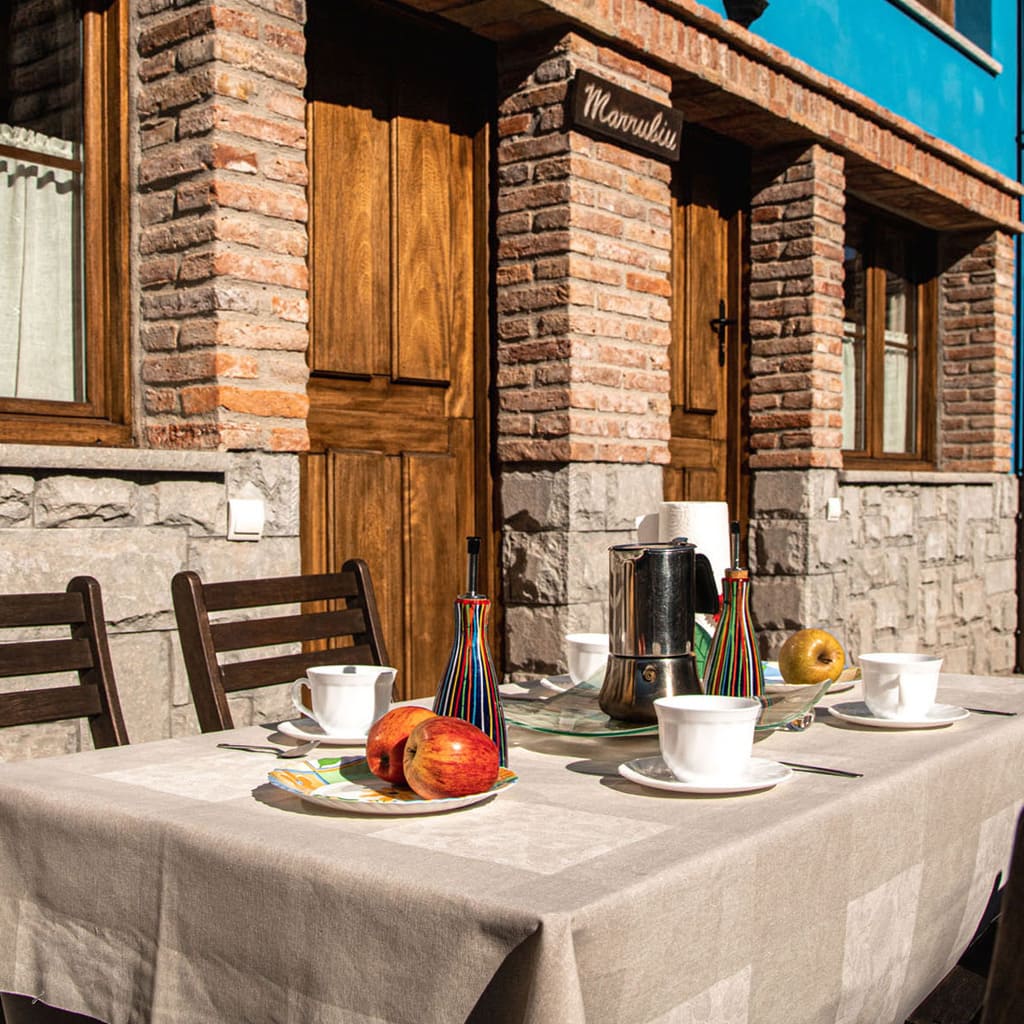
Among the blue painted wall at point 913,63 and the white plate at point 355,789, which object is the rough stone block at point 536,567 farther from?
the white plate at point 355,789

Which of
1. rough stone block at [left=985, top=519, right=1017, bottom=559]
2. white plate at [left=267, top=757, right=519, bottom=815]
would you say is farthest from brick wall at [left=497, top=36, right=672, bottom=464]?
rough stone block at [left=985, top=519, right=1017, bottom=559]

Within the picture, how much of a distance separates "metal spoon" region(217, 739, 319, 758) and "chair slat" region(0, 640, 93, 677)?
0.39 m

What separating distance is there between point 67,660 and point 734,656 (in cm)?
106

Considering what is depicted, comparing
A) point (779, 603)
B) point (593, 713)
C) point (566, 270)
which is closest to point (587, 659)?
point (593, 713)

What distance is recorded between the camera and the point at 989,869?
1.85 meters

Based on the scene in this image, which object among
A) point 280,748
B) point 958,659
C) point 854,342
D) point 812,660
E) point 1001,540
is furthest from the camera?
point 1001,540

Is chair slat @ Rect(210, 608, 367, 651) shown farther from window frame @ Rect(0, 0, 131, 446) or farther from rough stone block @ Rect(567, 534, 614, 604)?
rough stone block @ Rect(567, 534, 614, 604)

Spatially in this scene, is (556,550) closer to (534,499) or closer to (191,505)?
(534,499)

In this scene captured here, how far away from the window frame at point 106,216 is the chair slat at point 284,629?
1.09m

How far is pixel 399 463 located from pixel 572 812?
2.75m

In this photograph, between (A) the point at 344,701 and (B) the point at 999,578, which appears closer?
(A) the point at 344,701

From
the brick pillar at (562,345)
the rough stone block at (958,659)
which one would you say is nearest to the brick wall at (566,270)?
the brick pillar at (562,345)

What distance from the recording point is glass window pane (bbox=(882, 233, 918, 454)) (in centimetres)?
694

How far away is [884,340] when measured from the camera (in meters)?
6.79
